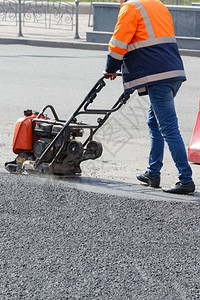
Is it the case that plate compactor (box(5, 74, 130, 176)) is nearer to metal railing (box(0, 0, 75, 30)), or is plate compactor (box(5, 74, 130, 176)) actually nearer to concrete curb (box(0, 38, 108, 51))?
concrete curb (box(0, 38, 108, 51))

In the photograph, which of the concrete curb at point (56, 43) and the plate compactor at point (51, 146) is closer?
the plate compactor at point (51, 146)

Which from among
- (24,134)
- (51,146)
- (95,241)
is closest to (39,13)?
(24,134)

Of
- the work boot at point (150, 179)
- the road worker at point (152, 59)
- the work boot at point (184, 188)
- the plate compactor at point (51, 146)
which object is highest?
the road worker at point (152, 59)

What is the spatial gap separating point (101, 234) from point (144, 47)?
A: 1.61m

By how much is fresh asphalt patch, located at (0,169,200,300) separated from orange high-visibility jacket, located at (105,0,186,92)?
0.99 meters

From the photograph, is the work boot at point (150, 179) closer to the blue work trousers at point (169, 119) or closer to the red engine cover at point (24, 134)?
the blue work trousers at point (169, 119)

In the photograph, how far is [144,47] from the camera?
4914mm

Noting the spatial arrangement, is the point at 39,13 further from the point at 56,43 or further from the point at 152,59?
the point at 152,59

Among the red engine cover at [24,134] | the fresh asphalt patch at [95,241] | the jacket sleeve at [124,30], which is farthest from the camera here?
the red engine cover at [24,134]

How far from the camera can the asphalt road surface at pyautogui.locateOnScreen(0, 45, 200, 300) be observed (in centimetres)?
344

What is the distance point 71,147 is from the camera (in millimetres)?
5312

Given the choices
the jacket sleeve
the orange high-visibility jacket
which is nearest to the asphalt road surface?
the orange high-visibility jacket

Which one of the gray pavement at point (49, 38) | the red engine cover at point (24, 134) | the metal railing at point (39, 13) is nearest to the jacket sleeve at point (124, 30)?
the red engine cover at point (24, 134)

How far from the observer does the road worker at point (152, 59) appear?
483cm
